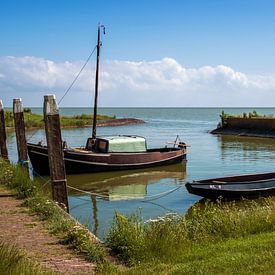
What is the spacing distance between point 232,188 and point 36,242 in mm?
10667

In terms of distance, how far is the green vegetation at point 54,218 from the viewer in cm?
790

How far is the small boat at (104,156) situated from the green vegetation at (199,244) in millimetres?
18258

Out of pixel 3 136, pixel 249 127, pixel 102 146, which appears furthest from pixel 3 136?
pixel 249 127

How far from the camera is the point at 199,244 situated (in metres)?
8.11

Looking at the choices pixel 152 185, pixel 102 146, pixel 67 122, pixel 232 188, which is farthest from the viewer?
pixel 67 122

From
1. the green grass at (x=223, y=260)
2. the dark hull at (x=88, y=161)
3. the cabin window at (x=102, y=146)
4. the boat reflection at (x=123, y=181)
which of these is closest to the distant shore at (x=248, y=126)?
the boat reflection at (x=123, y=181)

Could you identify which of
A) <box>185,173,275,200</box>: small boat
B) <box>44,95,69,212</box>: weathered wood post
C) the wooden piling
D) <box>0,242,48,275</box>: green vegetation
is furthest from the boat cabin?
<box>0,242,48,275</box>: green vegetation

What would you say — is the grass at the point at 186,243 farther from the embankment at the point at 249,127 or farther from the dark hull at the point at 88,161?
the embankment at the point at 249,127

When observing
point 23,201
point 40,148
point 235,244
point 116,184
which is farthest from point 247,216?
point 40,148

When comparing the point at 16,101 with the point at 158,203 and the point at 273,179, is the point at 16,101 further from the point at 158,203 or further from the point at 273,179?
the point at 273,179

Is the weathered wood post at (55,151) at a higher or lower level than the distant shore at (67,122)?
higher

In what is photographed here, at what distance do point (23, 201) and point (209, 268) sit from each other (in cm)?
691

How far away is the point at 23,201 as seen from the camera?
40.5 ft

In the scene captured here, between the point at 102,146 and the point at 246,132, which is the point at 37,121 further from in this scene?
the point at 102,146
